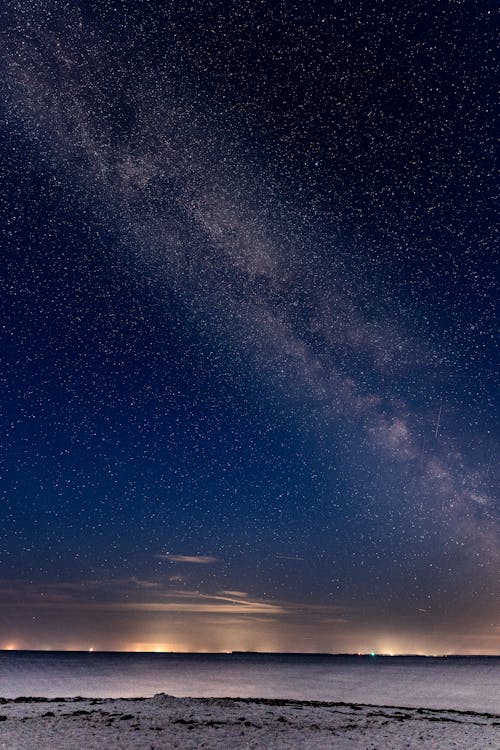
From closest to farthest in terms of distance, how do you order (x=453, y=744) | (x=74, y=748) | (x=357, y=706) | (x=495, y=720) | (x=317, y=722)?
1. (x=74, y=748)
2. (x=453, y=744)
3. (x=317, y=722)
4. (x=495, y=720)
5. (x=357, y=706)

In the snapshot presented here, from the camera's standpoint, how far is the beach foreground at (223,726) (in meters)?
15.5

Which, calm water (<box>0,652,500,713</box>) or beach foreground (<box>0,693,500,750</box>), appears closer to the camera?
beach foreground (<box>0,693,500,750</box>)

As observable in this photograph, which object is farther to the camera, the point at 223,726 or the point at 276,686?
the point at 276,686

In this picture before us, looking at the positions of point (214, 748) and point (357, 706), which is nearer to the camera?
point (214, 748)

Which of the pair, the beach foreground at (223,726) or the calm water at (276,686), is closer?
the beach foreground at (223,726)

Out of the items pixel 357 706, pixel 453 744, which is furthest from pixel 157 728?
pixel 357 706

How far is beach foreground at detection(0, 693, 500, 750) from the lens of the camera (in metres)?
15.5

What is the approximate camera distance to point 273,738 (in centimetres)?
1630

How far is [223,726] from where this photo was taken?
693 inches

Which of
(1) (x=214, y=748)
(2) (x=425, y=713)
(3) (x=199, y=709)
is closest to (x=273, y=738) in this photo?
(1) (x=214, y=748)

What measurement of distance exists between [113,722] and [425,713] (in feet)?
41.4

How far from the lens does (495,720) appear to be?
22.3m

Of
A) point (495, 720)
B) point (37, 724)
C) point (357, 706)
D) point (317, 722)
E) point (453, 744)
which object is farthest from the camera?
point (357, 706)

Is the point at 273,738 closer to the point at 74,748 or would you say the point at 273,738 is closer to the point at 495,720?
the point at 74,748
